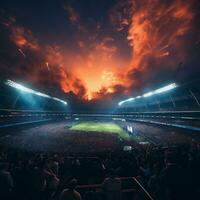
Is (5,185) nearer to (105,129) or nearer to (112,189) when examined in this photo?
(112,189)

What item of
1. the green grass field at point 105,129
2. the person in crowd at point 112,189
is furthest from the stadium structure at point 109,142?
the green grass field at point 105,129

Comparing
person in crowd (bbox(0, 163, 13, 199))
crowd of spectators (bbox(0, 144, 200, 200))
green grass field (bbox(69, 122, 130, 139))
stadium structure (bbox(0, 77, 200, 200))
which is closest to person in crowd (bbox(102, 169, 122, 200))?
crowd of spectators (bbox(0, 144, 200, 200))

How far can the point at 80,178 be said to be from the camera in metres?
7.71

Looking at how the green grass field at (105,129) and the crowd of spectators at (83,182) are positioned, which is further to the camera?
the green grass field at (105,129)

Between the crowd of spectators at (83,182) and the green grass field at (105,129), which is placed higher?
the green grass field at (105,129)

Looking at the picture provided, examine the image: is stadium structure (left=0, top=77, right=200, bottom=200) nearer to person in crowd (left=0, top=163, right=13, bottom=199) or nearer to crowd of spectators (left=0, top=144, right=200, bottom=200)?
crowd of spectators (left=0, top=144, right=200, bottom=200)

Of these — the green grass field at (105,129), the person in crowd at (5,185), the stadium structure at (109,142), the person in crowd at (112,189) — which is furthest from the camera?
the green grass field at (105,129)

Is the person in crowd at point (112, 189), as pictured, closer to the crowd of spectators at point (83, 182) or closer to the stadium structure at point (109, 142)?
the crowd of spectators at point (83, 182)

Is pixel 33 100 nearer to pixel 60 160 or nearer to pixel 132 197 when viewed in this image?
pixel 60 160

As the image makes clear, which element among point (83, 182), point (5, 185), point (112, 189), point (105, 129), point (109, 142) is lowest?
point (83, 182)

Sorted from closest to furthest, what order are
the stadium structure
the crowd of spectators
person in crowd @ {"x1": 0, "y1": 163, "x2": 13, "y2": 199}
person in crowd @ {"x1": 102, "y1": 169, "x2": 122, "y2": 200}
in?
person in crowd @ {"x1": 102, "y1": 169, "x2": 122, "y2": 200} < the crowd of spectators < person in crowd @ {"x1": 0, "y1": 163, "x2": 13, "y2": 199} < the stadium structure

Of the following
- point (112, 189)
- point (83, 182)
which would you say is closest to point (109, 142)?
point (83, 182)

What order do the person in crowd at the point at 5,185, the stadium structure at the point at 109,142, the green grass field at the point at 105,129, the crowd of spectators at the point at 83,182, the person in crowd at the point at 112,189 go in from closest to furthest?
1. the person in crowd at the point at 112,189
2. the crowd of spectators at the point at 83,182
3. the person in crowd at the point at 5,185
4. the stadium structure at the point at 109,142
5. the green grass field at the point at 105,129

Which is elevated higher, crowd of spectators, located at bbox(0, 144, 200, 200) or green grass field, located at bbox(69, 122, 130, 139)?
green grass field, located at bbox(69, 122, 130, 139)
